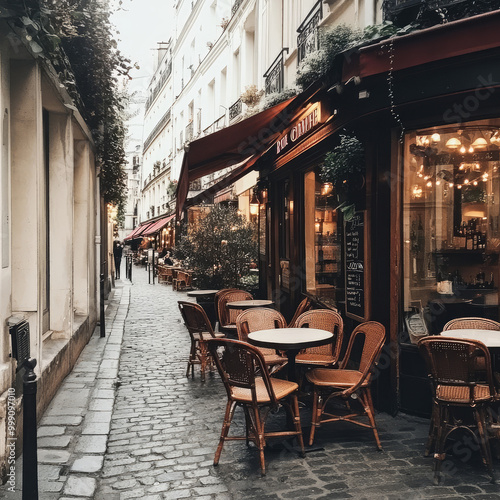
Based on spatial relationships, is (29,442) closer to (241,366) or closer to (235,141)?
(241,366)

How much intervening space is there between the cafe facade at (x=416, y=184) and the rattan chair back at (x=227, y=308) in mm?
1517

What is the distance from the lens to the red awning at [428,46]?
4.66 metres

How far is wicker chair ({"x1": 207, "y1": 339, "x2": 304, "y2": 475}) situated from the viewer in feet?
14.1

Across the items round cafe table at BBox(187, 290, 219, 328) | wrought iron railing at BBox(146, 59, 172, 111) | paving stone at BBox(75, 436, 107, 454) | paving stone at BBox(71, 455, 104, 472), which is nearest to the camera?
paving stone at BBox(71, 455, 104, 472)

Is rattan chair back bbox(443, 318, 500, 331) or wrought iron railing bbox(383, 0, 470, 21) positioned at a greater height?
wrought iron railing bbox(383, 0, 470, 21)

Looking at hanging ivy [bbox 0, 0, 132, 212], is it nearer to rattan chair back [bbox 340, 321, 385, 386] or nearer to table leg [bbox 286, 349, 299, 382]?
table leg [bbox 286, 349, 299, 382]

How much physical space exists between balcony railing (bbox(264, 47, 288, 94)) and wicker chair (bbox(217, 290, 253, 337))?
4825mm

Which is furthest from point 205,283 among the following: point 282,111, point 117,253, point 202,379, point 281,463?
point 117,253

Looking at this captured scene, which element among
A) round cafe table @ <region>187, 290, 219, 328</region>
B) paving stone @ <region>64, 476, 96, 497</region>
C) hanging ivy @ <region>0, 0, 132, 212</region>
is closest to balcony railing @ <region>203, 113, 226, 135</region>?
hanging ivy @ <region>0, 0, 132, 212</region>

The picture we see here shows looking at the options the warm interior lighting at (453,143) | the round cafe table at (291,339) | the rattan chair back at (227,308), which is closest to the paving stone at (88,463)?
the round cafe table at (291,339)

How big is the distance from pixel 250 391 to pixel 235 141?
3.59 m

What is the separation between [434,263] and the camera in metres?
6.36

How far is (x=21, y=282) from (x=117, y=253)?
23.2m

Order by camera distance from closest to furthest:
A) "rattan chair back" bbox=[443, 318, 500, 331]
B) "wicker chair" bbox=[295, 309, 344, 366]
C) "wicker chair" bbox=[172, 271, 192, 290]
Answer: "rattan chair back" bbox=[443, 318, 500, 331], "wicker chair" bbox=[295, 309, 344, 366], "wicker chair" bbox=[172, 271, 192, 290]
